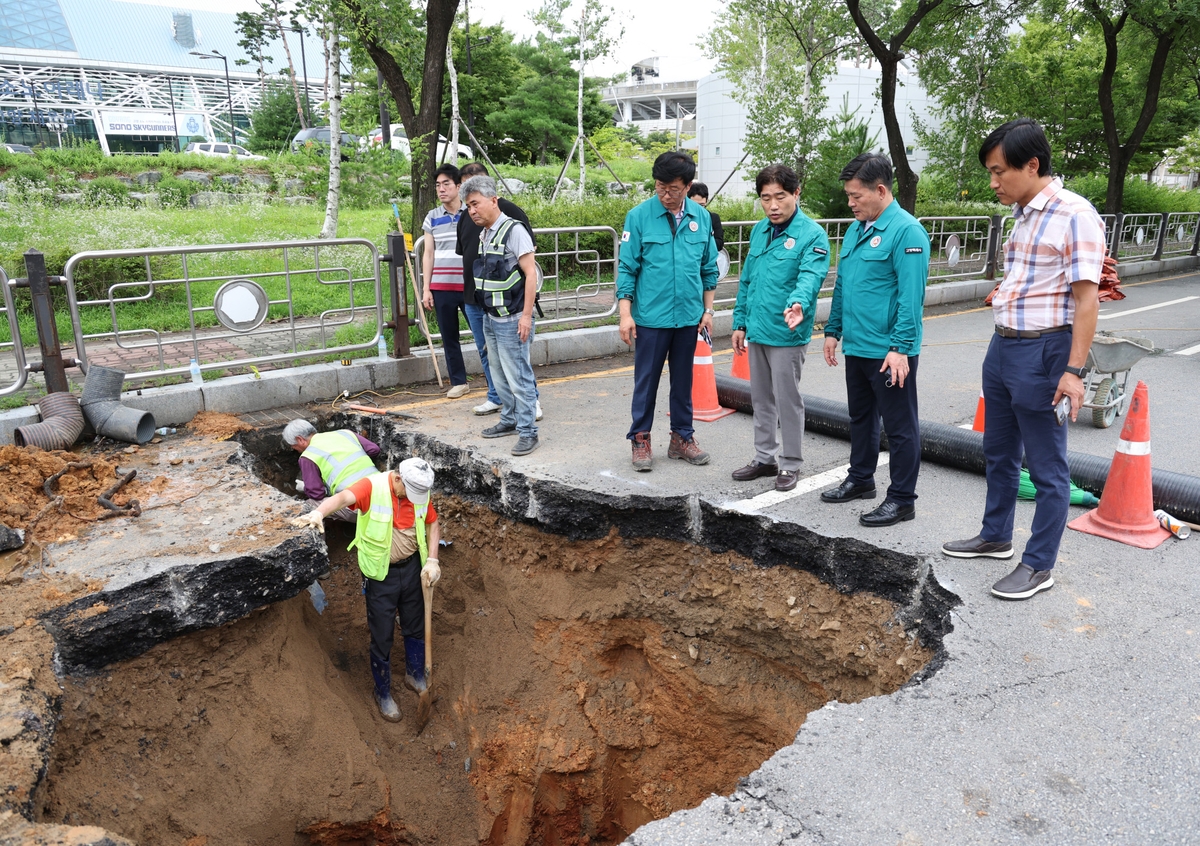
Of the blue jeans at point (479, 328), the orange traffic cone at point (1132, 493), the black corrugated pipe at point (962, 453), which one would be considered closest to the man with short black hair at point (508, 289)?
the blue jeans at point (479, 328)

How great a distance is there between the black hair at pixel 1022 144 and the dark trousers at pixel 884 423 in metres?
1.06

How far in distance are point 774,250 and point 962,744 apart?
2785mm

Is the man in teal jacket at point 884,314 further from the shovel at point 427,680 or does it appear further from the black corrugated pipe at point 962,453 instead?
the shovel at point 427,680

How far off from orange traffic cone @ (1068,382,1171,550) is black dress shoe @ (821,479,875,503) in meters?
1.10

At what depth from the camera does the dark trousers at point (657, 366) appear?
489 cm

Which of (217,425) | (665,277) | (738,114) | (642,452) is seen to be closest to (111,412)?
(217,425)

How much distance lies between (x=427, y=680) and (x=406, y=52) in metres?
7.30

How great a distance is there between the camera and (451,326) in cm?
675

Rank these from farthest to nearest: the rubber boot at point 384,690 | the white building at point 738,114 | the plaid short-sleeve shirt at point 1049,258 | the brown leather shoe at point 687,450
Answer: the white building at point 738,114
the brown leather shoe at point 687,450
the rubber boot at point 384,690
the plaid short-sleeve shirt at point 1049,258

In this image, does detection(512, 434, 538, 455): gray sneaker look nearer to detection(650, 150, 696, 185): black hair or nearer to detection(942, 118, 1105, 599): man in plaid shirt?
detection(650, 150, 696, 185): black hair

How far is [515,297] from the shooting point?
5426 mm

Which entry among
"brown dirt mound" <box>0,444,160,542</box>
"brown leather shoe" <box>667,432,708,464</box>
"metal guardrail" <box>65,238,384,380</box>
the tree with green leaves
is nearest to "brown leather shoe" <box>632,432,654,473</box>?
"brown leather shoe" <box>667,432,708,464</box>

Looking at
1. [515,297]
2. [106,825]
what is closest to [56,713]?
[106,825]

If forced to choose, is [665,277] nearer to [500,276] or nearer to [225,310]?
[500,276]
